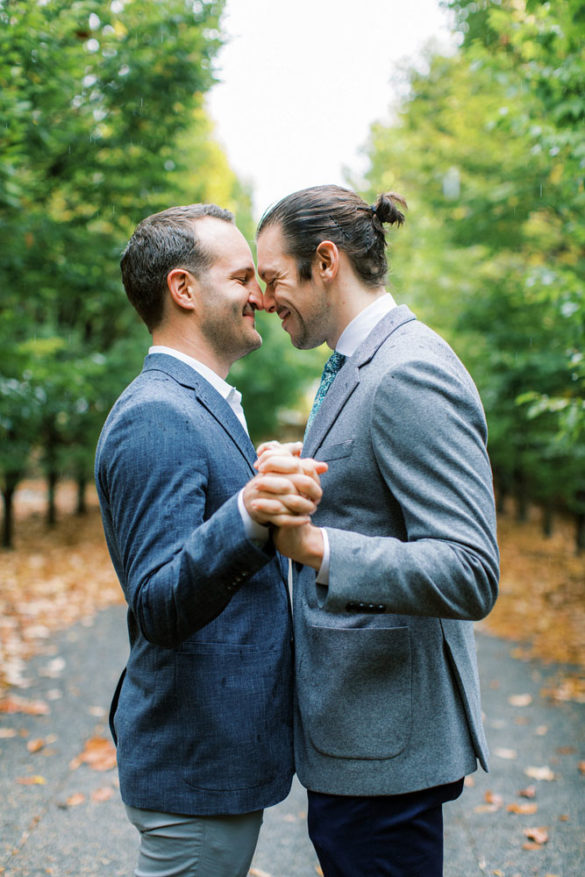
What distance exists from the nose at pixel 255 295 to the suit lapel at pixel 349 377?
415 millimetres

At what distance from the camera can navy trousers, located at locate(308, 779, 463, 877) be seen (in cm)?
184

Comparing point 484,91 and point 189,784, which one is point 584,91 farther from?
point 484,91

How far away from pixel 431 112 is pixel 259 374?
7.73 meters

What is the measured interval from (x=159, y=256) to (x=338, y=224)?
53cm

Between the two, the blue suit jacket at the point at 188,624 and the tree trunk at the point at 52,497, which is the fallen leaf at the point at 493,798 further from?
the tree trunk at the point at 52,497

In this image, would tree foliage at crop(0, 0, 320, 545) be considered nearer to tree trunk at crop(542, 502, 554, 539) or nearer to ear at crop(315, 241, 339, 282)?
ear at crop(315, 241, 339, 282)

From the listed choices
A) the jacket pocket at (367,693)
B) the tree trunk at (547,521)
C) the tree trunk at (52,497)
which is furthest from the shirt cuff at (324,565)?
the tree trunk at (547,521)

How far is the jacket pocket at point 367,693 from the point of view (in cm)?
183

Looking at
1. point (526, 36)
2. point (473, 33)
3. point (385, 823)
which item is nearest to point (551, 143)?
point (526, 36)

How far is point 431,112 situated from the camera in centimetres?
1324

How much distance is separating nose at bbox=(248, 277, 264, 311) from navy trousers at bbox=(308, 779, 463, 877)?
55.9 inches

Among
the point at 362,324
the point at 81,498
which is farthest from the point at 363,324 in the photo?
the point at 81,498

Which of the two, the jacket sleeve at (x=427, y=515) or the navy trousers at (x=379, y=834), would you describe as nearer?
the jacket sleeve at (x=427, y=515)

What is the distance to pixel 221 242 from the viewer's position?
2.20 m
